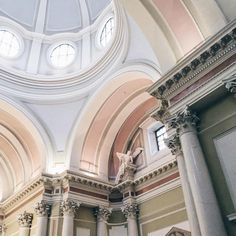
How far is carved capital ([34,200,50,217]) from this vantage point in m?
10.4

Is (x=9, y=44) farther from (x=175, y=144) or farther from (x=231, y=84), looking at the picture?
(x=231, y=84)

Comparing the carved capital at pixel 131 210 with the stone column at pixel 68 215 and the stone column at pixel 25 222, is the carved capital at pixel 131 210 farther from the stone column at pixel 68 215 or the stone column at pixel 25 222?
the stone column at pixel 25 222

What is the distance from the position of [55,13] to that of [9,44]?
3.14 metres

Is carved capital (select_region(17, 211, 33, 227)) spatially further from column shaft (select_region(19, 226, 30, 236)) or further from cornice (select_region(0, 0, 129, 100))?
cornice (select_region(0, 0, 129, 100))

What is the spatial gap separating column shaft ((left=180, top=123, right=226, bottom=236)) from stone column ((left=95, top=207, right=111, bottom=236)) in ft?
20.6

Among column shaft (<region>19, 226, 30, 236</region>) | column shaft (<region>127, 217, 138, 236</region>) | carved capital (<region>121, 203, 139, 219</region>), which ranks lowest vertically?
column shaft (<region>127, 217, 138, 236</region>)

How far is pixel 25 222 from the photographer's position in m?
11.2

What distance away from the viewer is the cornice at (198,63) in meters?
5.50

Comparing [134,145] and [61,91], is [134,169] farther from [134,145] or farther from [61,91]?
[61,91]

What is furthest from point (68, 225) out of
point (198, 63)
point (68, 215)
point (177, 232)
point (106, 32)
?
point (106, 32)

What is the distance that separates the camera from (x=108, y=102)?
11773 millimetres

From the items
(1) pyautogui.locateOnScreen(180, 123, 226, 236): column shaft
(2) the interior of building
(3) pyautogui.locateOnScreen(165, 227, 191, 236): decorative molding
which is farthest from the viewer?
(3) pyautogui.locateOnScreen(165, 227, 191, 236): decorative molding

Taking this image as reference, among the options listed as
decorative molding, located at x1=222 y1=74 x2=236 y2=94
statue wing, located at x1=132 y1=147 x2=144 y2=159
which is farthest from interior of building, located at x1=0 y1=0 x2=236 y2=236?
statue wing, located at x1=132 y1=147 x2=144 y2=159

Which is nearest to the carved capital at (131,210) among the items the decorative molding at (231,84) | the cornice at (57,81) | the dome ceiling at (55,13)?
the cornice at (57,81)
